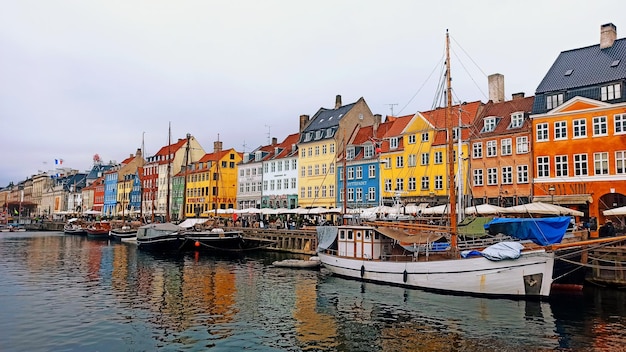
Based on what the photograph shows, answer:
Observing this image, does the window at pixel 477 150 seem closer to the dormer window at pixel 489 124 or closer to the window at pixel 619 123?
the dormer window at pixel 489 124

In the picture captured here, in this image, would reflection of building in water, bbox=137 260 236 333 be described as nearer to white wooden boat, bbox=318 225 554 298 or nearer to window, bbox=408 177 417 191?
white wooden boat, bbox=318 225 554 298

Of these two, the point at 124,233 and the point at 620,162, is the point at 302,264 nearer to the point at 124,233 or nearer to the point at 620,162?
the point at 620,162

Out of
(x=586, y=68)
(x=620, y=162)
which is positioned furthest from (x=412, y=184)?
(x=620, y=162)

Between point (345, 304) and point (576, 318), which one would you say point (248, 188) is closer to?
point (345, 304)

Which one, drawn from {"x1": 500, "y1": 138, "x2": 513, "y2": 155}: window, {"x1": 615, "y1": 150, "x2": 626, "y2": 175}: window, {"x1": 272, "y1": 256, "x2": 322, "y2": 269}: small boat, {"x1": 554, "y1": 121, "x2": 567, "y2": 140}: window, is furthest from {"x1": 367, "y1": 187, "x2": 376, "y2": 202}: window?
{"x1": 615, "y1": 150, "x2": 626, "y2": 175}: window

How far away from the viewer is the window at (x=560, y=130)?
38062mm

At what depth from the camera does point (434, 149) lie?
4812 centimetres

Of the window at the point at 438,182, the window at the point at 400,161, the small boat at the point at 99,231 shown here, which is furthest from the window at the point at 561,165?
the small boat at the point at 99,231

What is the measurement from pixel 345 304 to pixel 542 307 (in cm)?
898

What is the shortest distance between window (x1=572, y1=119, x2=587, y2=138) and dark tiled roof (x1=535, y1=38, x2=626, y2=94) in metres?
3.06

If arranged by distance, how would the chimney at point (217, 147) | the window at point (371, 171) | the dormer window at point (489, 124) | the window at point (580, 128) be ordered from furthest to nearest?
1. the chimney at point (217, 147)
2. the window at point (371, 171)
3. the dormer window at point (489, 124)
4. the window at point (580, 128)

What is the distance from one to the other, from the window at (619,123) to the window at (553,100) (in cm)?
447

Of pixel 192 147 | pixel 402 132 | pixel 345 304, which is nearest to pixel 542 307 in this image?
pixel 345 304

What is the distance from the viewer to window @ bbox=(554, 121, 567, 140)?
125ft
